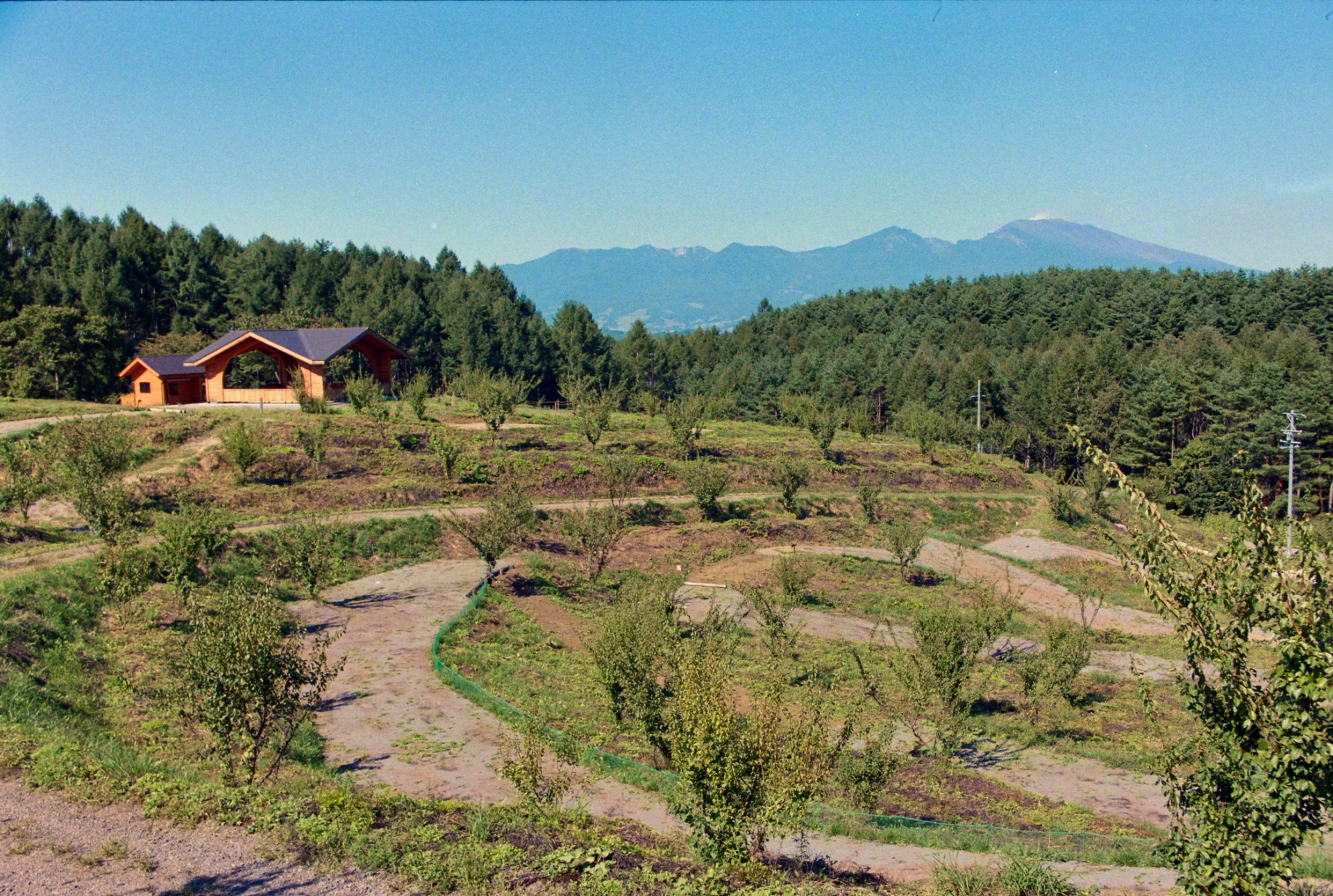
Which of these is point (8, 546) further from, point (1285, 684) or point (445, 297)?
point (445, 297)

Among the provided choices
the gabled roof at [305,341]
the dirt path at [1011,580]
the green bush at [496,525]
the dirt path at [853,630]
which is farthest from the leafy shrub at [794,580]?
the gabled roof at [305,341]

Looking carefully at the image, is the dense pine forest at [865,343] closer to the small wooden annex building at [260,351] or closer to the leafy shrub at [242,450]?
the small wooden annex building at [260,351]

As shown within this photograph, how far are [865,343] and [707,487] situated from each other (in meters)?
69.6

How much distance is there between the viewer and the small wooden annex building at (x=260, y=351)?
46.2 metres

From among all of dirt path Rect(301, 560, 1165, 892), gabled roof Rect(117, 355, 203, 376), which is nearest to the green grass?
gabled roof Rect(117, 355, 203, 376)

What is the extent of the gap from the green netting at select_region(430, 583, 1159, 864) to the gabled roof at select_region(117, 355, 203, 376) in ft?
136

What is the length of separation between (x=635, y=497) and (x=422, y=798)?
26.4 metres

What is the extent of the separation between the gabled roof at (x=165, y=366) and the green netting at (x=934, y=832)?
41461 millimetres

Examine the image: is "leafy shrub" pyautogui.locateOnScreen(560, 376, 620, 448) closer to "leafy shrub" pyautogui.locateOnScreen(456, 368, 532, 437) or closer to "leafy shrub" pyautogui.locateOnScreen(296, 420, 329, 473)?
"leafy shrub" pyautogui.locateOnScreen(456, 368, 532, 437)

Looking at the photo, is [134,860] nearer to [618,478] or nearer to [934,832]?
[934,832]

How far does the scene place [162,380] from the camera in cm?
4700

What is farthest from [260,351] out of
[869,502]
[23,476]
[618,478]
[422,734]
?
[422,734]

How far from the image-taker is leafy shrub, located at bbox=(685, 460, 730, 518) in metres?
37.1

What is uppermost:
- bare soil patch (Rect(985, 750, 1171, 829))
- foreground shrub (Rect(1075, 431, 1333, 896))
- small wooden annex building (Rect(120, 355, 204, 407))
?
small wooden annex building (Rect(120, 355, 204, 407))
